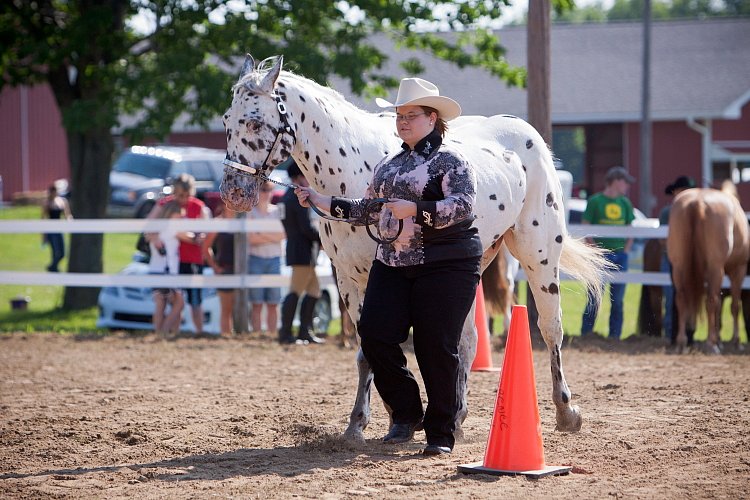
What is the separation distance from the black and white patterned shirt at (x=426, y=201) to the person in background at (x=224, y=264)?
744cm

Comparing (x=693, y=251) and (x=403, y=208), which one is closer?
(x=403, y=208)

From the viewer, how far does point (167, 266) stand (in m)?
12.7

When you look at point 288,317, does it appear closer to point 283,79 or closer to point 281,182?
point 283,79

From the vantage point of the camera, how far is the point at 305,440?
6129 millimetres

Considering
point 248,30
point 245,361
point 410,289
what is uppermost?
point 248,30

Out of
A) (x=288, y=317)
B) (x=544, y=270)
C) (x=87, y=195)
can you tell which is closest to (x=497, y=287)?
(x=288, y=317)

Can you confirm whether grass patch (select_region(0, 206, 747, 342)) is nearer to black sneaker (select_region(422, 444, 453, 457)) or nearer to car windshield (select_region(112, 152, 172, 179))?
car windshield (select_region(112, 152, 172, 179))

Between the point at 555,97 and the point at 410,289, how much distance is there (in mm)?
26209

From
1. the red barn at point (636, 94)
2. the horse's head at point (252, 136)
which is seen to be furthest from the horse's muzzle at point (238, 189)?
the red barn at point (636, 94)

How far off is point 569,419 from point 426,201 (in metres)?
1.97

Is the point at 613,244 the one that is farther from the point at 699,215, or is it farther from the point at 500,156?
the point at 500,156

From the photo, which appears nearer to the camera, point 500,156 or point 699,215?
point 500,156

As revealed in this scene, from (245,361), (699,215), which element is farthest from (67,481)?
(699,215)

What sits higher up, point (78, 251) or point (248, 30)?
point (248, 30)
